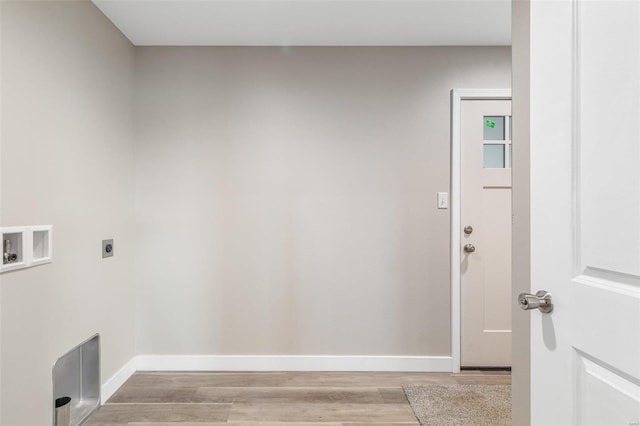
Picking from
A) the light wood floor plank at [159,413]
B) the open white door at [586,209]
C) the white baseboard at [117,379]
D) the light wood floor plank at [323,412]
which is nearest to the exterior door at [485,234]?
the light wood floor plank at [323,412]

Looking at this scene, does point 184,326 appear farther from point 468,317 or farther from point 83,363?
point 468,317

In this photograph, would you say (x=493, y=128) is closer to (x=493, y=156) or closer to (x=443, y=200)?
(x=493, y=156)

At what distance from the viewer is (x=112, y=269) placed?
235 centimetres

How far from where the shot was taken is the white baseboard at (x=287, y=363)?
264 cm

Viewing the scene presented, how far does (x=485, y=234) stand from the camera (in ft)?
8.84

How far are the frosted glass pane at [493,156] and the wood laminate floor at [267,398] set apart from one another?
1.48 meters

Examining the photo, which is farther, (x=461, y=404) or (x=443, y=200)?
(x=443, y=200)

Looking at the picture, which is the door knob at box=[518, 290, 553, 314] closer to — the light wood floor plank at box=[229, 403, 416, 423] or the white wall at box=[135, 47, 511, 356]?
the light wood floor plank at box=[229, 403, 416, 423]

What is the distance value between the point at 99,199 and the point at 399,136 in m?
1.97

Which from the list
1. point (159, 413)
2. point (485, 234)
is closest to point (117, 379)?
point (159, 413)

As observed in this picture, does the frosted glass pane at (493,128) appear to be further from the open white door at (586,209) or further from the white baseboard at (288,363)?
the open white door at (586,209)

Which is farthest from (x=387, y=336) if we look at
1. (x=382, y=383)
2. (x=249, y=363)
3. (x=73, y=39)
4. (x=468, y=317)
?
(x=73, y=39)

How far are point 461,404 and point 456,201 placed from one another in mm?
1289

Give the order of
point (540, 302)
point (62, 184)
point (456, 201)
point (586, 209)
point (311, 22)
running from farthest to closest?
1. point (456, 201)
2. point (311, 22)
3. point (62, 184)
4. point (540, 302)
5. point (586, 209)
